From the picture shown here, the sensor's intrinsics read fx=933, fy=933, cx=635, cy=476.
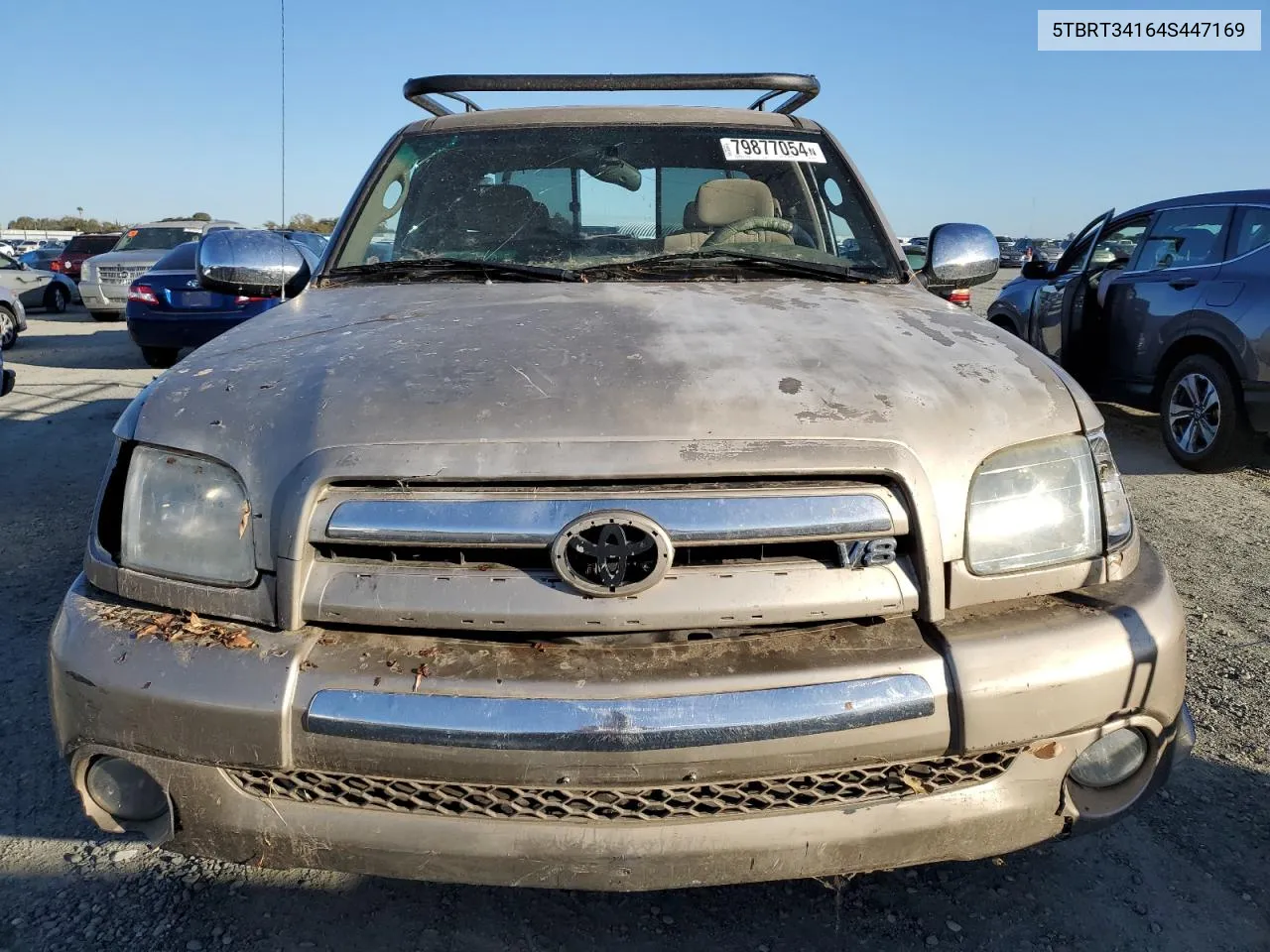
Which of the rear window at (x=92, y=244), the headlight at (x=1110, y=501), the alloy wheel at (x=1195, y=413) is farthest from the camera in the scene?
the rear window at (x=92, y=244)

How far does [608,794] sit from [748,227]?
82.0 inches

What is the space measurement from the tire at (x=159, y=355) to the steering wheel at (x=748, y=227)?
8.63m

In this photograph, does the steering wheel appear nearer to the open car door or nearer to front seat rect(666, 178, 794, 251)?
front seat rect(666, 178, 794, 251)

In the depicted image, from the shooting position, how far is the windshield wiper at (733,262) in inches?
109

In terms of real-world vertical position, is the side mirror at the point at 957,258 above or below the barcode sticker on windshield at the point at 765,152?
below

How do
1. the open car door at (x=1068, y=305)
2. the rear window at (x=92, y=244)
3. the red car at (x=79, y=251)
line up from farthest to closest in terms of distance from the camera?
the rear window at (x=92, y=244)
the red car at (x=79, y=251)
the open car door at (x=1068, y=305)

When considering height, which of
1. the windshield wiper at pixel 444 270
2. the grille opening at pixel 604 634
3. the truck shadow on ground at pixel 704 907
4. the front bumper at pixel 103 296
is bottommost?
the truck shadow on ground at pixel 704 907

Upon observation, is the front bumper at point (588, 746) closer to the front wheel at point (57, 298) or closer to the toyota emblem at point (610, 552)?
the toyota emblem at point (610, 552)

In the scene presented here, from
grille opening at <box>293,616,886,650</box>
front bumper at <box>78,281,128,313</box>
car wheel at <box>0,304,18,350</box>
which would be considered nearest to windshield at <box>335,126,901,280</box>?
grille opening at <box>293,616,886,650</box>

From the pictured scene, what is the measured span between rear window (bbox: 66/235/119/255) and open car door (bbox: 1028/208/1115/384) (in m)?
21.8

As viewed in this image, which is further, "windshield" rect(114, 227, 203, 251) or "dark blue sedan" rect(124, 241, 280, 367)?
"windshield" rect(114, 227, 203, 251)

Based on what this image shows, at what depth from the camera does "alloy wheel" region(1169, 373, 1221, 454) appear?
5.95 meters

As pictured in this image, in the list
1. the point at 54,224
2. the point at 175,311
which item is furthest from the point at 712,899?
the point at 54,224

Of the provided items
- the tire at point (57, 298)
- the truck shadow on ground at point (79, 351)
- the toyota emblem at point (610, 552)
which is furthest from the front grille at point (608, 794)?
the tire at point (57, 298)
